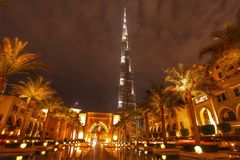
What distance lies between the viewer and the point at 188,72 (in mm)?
21922

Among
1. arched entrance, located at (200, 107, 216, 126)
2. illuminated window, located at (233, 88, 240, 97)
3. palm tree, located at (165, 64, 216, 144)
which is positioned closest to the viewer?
palm tree, located at (165, 64, 216, 144)

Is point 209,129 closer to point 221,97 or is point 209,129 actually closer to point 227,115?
point 227,115

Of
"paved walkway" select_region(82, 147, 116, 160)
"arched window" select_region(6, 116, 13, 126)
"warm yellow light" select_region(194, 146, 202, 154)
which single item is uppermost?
"arched window" select_region(6, 116, 13, 126)

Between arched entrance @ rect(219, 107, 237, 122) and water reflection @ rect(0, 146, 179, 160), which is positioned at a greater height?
arched entrance @ rect(219, 107, 237, 122)

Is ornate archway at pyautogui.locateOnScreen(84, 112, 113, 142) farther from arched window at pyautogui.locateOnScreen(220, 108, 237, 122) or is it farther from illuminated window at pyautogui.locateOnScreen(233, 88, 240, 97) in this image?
illuminated window at pyautogui.locateOnScreen(233, 88, 240, 97)

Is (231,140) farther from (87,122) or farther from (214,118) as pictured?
(87,122)

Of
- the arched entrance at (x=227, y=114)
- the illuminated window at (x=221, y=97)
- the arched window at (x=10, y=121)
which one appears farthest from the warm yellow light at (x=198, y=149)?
the arched window at (x=10, y=121)

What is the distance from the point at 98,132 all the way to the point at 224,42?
80.8 meters

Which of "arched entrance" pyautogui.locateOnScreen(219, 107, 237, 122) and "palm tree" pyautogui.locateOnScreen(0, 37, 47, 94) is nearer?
"palm tree" pyautogui.locateOnScreen(0, 37, 47, 94)

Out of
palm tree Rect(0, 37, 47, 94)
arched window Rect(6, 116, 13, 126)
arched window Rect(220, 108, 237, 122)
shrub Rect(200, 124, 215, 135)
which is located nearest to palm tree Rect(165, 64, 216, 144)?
shrub Rect(200, 124, 215, 135)

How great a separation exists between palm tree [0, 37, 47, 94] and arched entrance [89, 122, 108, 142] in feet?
237

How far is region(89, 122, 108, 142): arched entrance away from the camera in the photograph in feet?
282

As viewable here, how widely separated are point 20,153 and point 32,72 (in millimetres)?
10388

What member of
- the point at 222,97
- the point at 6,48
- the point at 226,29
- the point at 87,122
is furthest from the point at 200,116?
the point at 87,122
